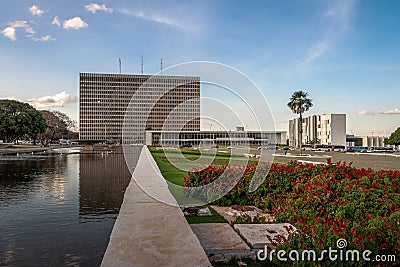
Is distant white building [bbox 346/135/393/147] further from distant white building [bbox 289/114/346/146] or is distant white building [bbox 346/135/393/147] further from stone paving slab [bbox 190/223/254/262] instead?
stone paving slab [bbox 190/223/254/262]

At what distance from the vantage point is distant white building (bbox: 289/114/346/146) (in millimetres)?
85750

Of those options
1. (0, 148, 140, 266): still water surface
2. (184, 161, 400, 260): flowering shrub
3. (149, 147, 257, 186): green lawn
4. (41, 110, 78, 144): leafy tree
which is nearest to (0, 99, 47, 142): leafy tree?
(41, 110, 78, 144): leafy tree

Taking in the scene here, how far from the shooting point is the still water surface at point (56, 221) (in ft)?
19.3

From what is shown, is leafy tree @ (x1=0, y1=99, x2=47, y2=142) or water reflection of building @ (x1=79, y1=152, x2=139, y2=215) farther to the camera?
leafy tree @ (x1=0, y1=99, x2=47, y2=142)

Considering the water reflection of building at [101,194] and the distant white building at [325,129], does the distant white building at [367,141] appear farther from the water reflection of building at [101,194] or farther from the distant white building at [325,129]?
the water reflection of building at [101,194]

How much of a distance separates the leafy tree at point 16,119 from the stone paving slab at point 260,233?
199 ft

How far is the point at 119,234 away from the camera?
518cm

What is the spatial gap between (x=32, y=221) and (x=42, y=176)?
9.92 metres

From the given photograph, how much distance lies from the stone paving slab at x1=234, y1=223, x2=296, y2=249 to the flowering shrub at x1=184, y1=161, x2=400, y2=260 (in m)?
0.33

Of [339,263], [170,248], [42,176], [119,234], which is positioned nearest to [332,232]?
[339,263]

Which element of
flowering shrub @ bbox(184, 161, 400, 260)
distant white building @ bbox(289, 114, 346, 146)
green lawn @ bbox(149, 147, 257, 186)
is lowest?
green lawn @ bbox(149, 147, 257, 186)

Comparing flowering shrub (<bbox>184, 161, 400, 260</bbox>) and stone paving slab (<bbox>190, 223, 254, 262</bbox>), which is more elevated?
flowering shrub (<bbox>184, 161, 400, 260</bbox>)

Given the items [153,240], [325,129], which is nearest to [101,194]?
[153,240]

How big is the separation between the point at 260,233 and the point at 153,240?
5.87 ft
